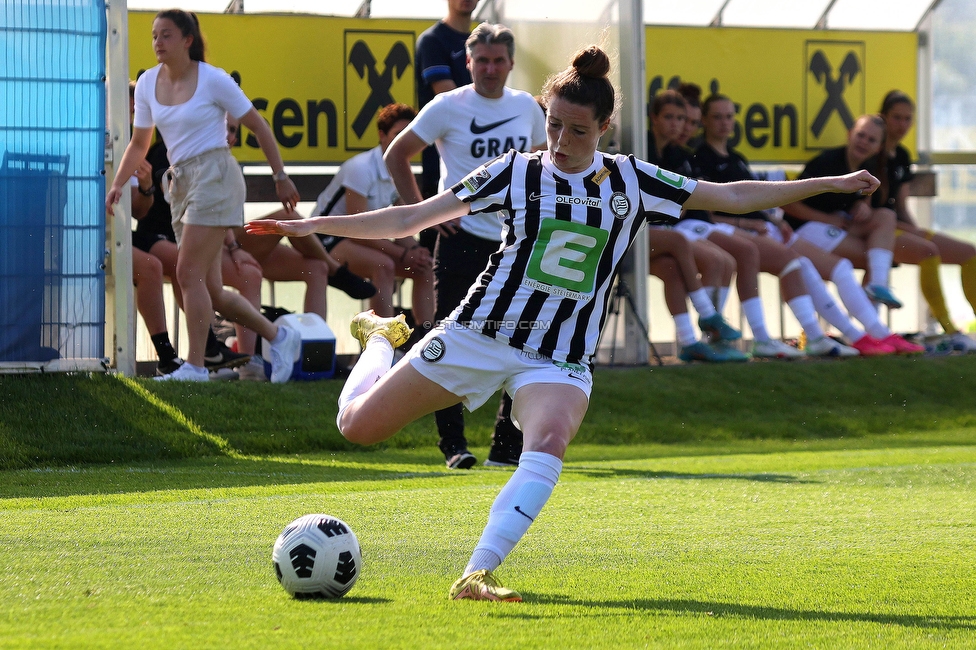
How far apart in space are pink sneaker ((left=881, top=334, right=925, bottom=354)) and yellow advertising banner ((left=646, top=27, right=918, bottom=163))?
8.29ft

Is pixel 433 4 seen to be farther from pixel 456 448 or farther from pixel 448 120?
pixel 456 448

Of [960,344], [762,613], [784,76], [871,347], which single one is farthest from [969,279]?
[762,613]

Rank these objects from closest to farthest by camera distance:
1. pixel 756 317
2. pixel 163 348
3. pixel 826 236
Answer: pixel 163 348
pixel 756 317
pixel 826 236

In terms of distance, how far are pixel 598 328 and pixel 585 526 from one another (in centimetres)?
126

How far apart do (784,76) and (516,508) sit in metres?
10.6

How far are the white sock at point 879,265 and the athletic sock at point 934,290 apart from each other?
2.15 ft

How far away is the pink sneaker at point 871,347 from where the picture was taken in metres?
11.6

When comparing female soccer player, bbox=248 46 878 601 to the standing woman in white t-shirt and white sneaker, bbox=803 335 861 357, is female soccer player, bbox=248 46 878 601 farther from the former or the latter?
white sneaker, bbox=803 335 861 357

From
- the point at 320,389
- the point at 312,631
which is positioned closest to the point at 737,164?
the point at 320,389

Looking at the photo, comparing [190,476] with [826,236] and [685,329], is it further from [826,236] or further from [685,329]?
[826,236]

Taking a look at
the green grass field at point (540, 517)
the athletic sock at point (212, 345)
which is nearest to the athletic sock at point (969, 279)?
the green grass field at point (540, 517)

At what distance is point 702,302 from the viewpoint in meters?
10.7

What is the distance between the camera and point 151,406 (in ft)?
26.5

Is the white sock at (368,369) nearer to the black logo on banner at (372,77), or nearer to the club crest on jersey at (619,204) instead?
the club crest on jersey at (619,204)
